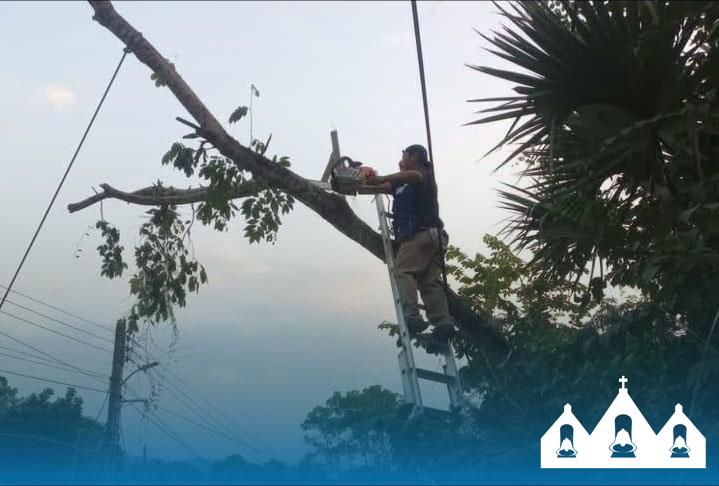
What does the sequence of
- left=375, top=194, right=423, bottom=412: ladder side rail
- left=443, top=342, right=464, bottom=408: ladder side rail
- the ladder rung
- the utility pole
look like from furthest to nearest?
the utility pole
left=443, top=342, right=464, bottom=408: ladder side rail
the ladder rung
left=375, top=194, right=423, bottom=412: ladder side rail

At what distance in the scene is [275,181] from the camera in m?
Result: 7.43

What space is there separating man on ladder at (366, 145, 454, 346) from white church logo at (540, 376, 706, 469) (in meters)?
1.48

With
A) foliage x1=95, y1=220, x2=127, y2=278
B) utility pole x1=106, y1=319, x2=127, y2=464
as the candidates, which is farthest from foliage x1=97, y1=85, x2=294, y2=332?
utility pole x1=106, y1=319, x2=127, y2=464

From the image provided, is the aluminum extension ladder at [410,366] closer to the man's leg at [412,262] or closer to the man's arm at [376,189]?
the man's leg at [412,262]

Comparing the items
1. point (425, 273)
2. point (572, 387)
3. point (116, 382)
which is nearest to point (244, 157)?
point (425, 273)

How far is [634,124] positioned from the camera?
5.61 m

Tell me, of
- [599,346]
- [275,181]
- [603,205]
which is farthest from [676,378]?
[275,181]

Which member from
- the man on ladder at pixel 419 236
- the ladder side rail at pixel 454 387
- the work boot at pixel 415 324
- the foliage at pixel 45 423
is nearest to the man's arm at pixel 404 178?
the man on ladder at pixel 419 236

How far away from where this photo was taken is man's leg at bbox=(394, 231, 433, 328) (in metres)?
6.87

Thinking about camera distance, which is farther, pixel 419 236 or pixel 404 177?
pixel 419 236

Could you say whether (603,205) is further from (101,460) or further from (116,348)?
(116,348)

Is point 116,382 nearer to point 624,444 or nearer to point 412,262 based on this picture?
point 412,262

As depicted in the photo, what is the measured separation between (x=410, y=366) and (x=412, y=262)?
84 cm

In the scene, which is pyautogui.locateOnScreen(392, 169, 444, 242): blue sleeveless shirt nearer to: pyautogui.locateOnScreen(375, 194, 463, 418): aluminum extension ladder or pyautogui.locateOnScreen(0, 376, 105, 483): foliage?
pyautogui.locateOnScreen(375, 194, 463, 418): aluminum extension ladder
